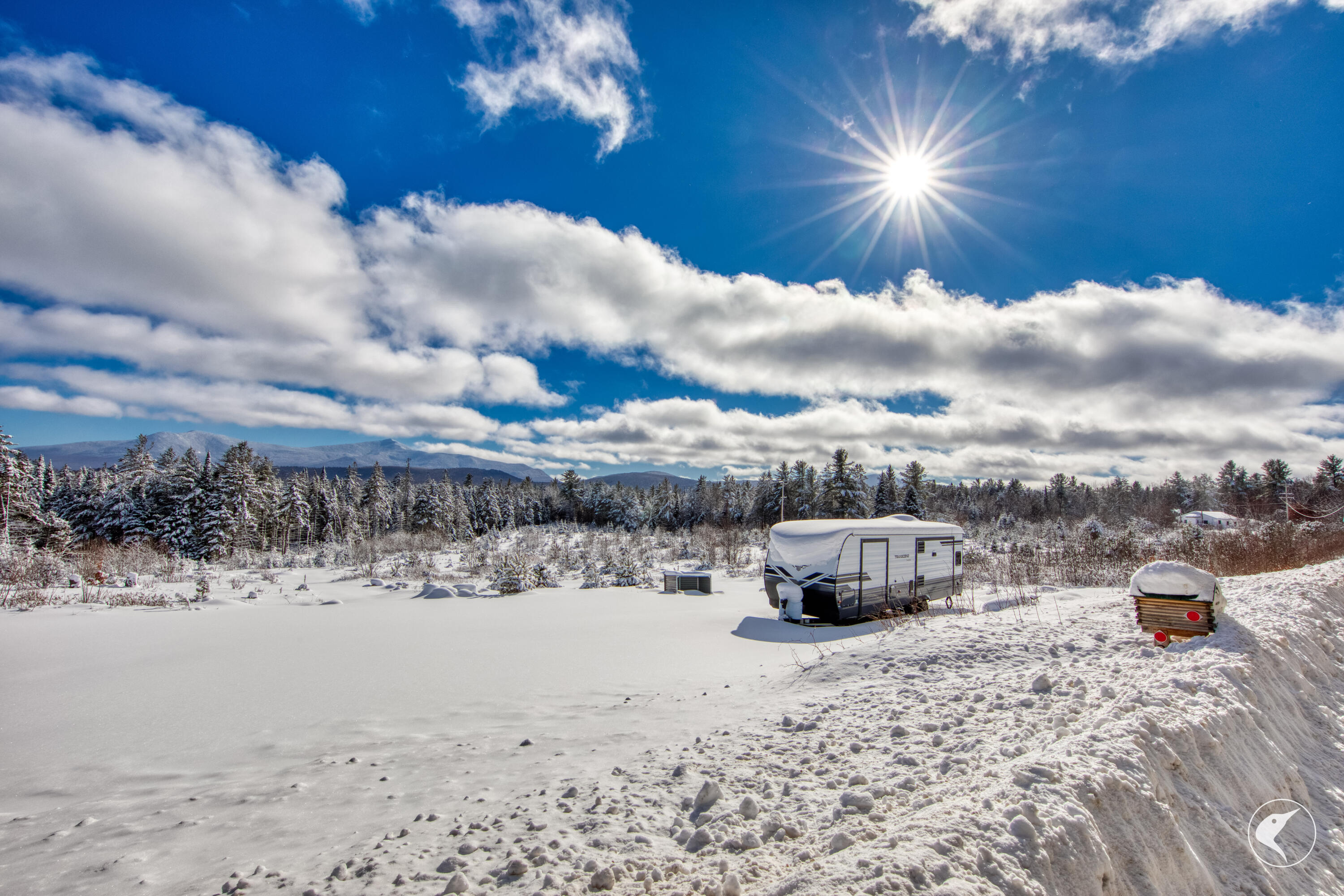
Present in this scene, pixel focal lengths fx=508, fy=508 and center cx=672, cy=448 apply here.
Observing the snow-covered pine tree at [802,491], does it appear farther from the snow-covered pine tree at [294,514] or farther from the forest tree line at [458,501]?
the snow-covered pine tree at [294,514]

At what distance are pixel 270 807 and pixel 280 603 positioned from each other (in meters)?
15.1

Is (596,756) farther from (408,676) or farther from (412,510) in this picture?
(412,510)

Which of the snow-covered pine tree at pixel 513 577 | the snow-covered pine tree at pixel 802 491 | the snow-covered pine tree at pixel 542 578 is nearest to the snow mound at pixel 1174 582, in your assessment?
the snow-covered pine tree at pixel 513 577

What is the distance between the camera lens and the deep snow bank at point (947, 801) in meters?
2.41

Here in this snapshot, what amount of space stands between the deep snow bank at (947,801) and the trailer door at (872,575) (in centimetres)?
643

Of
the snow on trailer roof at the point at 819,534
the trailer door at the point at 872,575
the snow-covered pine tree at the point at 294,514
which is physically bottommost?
the snow-covered pine tree at the point at 294,514

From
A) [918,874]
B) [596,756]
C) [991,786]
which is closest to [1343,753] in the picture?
[991,786]

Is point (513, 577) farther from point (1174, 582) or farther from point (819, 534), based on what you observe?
point (1174, 582)

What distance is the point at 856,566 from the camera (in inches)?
470

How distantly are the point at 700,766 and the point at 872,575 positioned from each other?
9727 millimetres

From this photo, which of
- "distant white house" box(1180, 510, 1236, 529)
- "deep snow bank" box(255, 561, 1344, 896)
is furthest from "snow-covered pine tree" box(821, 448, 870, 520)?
"deep snow bank" box(255, 561, 1344, 896)

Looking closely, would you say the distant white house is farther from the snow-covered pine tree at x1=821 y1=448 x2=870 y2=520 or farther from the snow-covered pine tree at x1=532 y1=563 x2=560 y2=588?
the snow-covered pine tree at x1=532 y1=563 x2=560 y2=588

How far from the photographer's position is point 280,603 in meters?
15.5

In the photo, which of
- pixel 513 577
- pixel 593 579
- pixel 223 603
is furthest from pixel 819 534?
pixel 223 603
